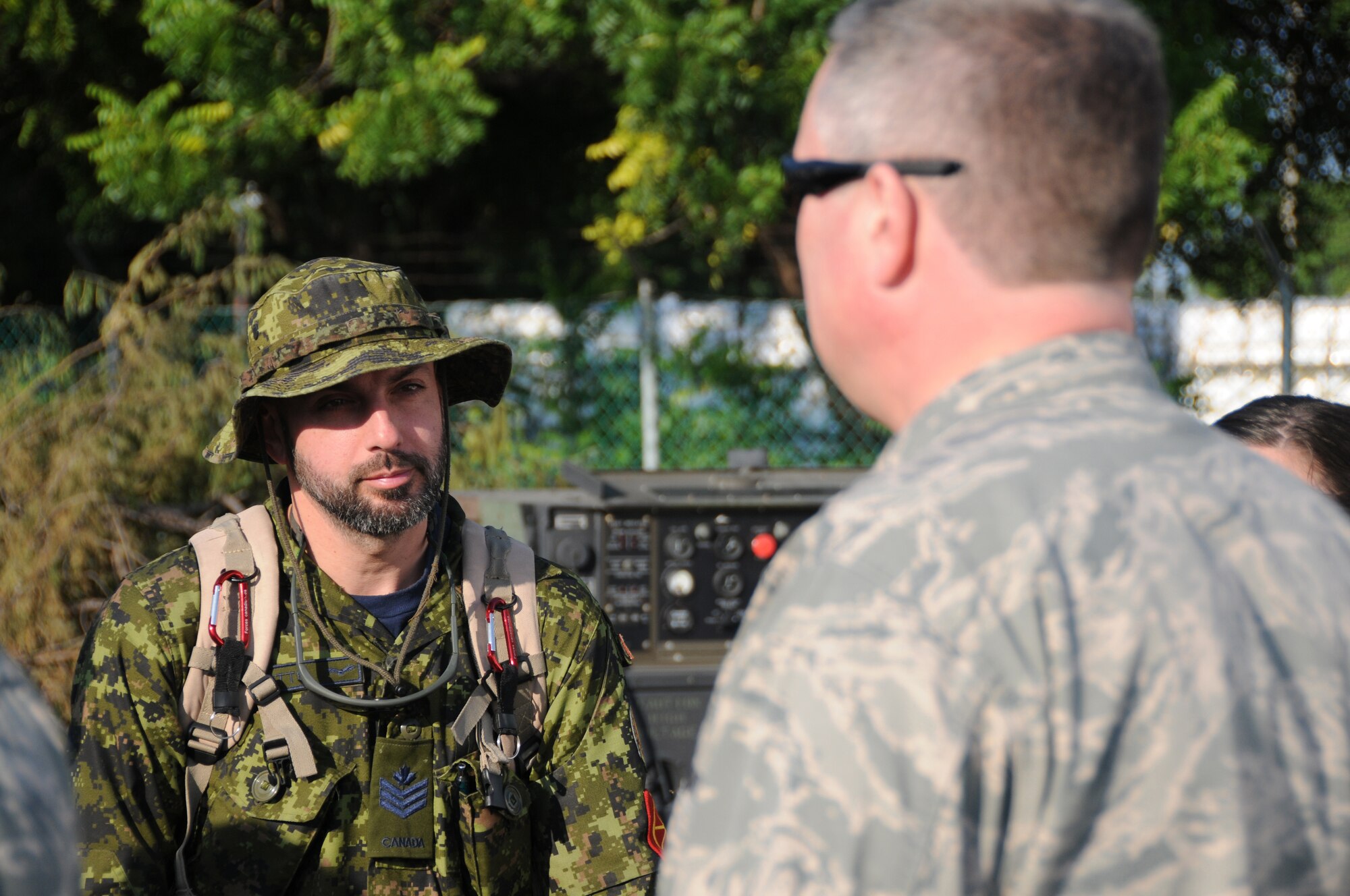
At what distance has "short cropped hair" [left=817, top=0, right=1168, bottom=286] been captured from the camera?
41.4 inches

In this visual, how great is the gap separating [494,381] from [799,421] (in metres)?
4.25

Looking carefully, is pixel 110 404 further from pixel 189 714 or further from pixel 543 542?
pixel 189 714

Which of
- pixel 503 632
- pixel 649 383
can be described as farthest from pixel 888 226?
pixel 649 383

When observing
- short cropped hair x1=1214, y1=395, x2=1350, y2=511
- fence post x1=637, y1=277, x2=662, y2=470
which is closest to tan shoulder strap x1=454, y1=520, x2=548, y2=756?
short cropped hair x1=1214, y1=395, x2=1350, y2=511

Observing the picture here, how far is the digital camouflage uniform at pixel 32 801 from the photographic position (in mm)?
958

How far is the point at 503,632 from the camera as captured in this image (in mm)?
2609

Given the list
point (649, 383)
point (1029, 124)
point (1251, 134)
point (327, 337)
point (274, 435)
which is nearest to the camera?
point (1029, 124)

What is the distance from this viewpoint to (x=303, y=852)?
2.43m

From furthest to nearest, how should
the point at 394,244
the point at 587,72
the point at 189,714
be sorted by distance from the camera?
the point at 394,244 → the point at 587,72 → the point at 189,714

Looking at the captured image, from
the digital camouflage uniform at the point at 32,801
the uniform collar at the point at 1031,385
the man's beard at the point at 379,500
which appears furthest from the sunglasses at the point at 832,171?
the man's beard at the point at 379,500

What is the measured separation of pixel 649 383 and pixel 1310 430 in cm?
476

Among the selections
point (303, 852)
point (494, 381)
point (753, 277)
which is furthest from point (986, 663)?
point (753, 277)

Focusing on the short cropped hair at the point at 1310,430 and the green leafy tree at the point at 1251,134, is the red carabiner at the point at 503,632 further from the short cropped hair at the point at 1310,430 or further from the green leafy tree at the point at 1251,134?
the green leafy tree at the point at 1251,134

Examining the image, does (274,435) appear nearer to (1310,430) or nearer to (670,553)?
(670,553)
